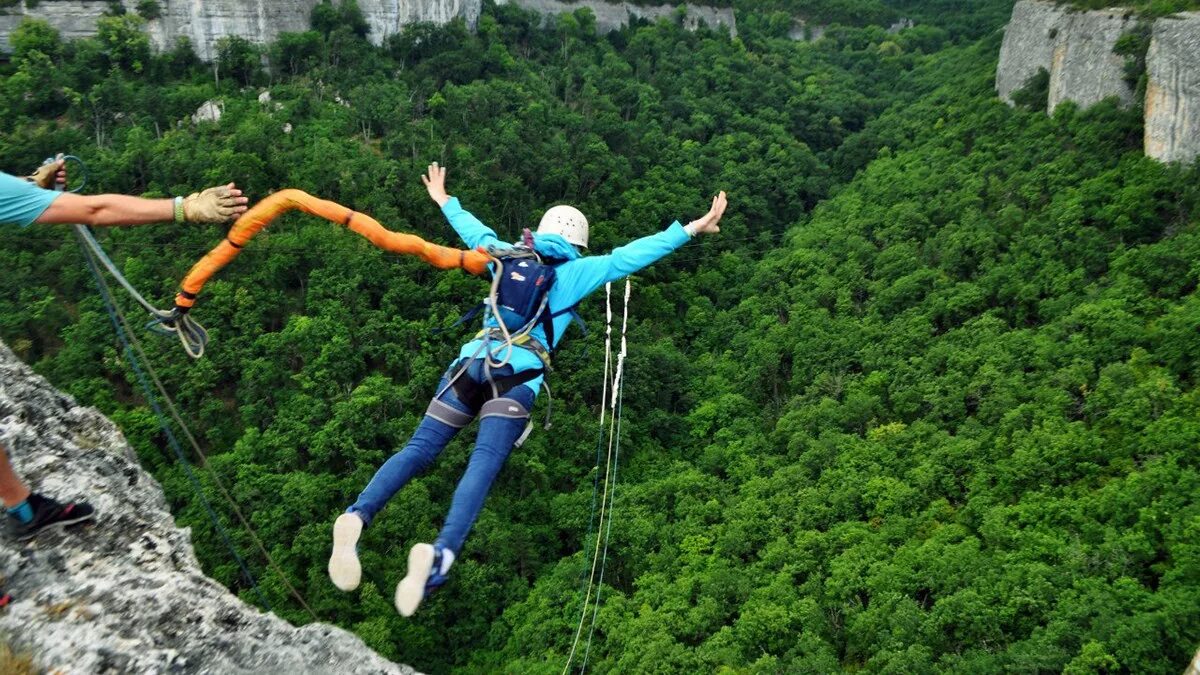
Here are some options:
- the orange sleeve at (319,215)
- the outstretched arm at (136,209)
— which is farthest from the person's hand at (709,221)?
the outstretched arm at (136,209)

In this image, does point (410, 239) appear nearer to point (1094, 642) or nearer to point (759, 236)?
point (1094, 642)

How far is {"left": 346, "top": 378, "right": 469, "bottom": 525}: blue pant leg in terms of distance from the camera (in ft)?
19.7

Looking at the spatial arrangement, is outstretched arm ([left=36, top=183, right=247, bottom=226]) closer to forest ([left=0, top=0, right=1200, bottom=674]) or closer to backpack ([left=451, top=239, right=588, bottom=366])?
backpack ([left=451, top=239, right=588, bottom=366])

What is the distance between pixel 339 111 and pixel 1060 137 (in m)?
24.1

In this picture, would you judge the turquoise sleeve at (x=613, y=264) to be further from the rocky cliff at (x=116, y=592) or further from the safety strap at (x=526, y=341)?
the rocky cliff at (x=116, y=592)

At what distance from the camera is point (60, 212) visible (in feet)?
16.5

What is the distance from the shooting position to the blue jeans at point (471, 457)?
5895 mm

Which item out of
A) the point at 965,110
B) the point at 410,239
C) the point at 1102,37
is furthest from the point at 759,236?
the point at 410,239

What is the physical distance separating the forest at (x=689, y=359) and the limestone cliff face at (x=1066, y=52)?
3.28 ft

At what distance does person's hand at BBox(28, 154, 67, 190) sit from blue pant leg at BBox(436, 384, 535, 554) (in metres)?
2.96

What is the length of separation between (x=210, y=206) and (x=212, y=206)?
0.04ft

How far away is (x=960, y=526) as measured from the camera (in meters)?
19.5

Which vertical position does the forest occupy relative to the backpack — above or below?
below

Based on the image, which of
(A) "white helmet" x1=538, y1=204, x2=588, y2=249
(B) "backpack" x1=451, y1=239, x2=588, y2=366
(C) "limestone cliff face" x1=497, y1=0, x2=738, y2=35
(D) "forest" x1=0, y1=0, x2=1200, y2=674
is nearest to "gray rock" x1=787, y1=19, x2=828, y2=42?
(C) "limestone cliff face" x1=497, y1=0, x2=738, y2=35
